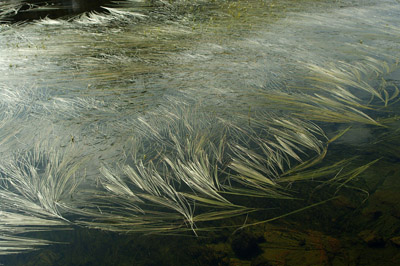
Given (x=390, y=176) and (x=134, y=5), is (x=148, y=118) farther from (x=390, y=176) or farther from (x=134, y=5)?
(x=134, y=5)

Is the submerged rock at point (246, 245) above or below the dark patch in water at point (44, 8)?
below

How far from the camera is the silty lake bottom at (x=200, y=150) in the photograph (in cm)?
137

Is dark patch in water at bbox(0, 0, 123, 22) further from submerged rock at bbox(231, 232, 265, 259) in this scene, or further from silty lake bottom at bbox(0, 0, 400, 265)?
submerged rock at bbox(231, 232, 265, 259)

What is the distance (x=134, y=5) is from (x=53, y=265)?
18.3ft

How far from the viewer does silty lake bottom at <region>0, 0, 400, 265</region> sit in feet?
4.51

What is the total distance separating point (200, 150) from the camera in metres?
1.96

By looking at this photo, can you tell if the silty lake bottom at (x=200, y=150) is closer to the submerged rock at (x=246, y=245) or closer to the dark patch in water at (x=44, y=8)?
the submerged rock at (x=246, y=245)

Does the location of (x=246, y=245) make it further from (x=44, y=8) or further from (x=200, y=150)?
(x=44, y=8)

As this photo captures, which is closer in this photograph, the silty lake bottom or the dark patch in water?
the silty lake bottom

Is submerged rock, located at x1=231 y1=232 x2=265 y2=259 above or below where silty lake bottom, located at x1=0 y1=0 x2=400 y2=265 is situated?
below

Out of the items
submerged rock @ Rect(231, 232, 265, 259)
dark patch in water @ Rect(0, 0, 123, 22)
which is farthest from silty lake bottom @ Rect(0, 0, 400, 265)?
dark patch in water @ Rect(0, 0, 123, 22)

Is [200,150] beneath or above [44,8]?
beneath

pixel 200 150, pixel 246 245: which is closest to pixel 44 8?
pixel 200 150

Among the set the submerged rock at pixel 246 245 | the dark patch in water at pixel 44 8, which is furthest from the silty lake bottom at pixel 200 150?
the dark patch in water at pixel 44 8
